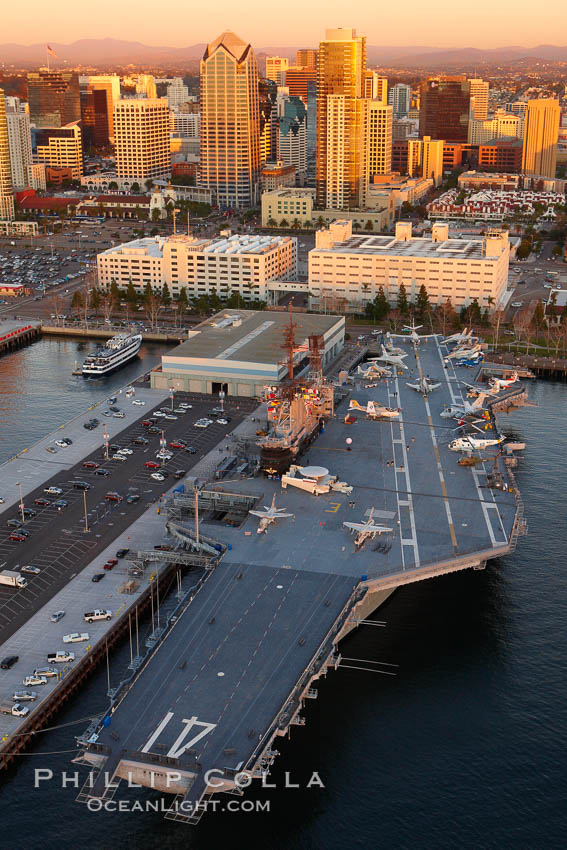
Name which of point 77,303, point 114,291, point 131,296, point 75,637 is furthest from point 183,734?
point 114,291

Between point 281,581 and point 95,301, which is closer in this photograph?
point 281,581

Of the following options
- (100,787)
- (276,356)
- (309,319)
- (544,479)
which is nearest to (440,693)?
(100,787)

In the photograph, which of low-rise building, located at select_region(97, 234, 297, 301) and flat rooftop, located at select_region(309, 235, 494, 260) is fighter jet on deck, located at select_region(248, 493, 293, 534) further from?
flat rooftop, located at select_region(309, 235, 494, 260)

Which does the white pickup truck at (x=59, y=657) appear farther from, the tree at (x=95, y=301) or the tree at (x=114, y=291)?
the tree at (x=114, y=291)

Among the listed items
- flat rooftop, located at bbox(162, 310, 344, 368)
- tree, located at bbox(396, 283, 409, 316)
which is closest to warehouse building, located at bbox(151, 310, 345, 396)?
flat rooftop, located at bbox(162, 310, 344, 368)

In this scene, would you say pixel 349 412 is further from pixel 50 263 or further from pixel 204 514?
pixel 50 263

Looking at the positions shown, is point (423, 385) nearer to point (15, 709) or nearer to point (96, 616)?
point (96, 616)
